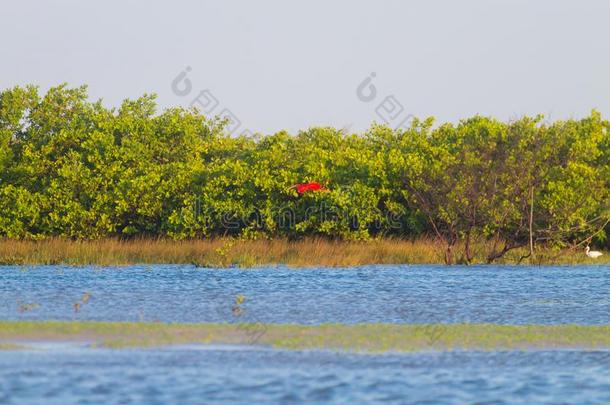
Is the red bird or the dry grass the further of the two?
the red bird

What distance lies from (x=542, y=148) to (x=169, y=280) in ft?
66.5

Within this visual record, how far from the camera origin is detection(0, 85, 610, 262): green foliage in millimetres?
46875

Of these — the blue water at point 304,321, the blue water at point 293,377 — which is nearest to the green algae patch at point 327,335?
the blue water at point 304,321

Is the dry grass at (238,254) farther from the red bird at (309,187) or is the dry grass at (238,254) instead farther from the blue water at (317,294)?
the red bird at (309,187)

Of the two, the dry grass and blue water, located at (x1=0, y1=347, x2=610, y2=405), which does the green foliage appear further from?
blue water, located at (x1=0, y1=347, x2=610, y2=405)

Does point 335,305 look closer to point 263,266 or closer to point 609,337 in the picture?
point 609,337

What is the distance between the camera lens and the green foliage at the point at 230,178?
4688 centimetres

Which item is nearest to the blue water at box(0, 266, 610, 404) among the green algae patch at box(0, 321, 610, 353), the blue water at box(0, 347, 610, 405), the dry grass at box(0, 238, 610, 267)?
the blue water at box(0, 347, 610, 405)

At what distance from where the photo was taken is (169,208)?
50.1 meters

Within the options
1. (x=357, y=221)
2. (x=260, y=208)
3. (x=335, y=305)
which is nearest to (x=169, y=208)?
(x=260, y=208)

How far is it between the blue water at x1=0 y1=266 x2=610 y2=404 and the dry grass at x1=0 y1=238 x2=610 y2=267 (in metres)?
2.13

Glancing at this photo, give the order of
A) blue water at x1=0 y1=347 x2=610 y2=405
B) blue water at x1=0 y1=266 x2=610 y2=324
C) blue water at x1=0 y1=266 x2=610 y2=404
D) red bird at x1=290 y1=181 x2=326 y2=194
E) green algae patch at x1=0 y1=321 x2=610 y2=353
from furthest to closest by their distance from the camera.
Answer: red bird at x1=290 y1=181 x2=326 y2=194
blue water at x1=0 y1=266 x2=610 y2=324
green algae patch at x1=0 y1=321 x2=610 y2=353
blue water at x1=0 y1=266 x2=610 y2=404
blue water at x1=0 y1=347 x2=610 y2=405

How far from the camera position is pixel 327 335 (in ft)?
54.4

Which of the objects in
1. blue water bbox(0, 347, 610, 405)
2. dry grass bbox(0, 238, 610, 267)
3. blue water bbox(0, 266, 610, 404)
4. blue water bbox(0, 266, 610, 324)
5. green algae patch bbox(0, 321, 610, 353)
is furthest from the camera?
dry grass bbox(0, 238, 610, 267)
